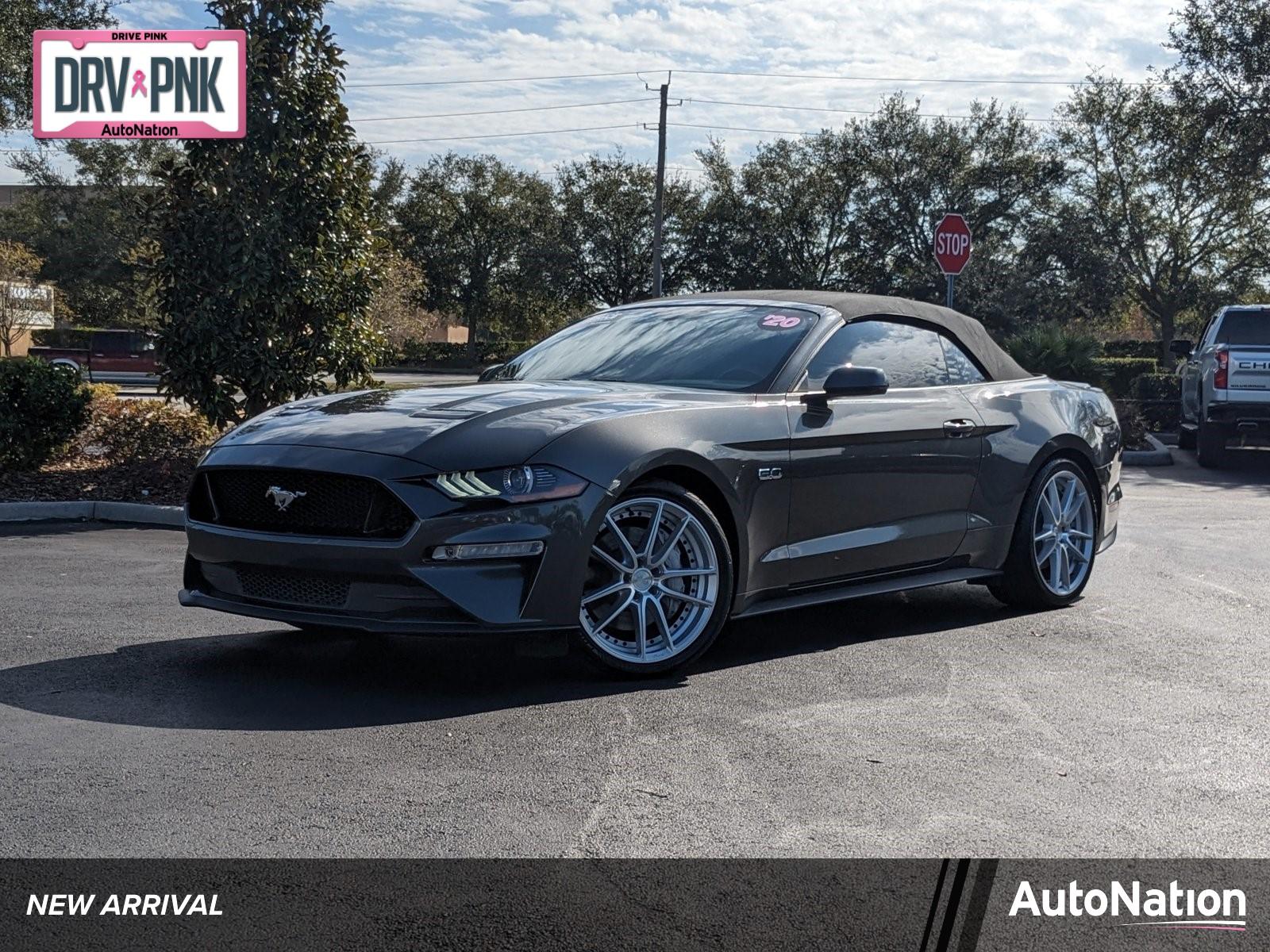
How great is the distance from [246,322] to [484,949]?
10.3 meters

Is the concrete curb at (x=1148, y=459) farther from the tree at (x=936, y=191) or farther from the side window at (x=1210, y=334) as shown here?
the tree at (x=936, y=191)

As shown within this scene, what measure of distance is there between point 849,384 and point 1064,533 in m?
1.93

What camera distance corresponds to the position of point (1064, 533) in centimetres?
747

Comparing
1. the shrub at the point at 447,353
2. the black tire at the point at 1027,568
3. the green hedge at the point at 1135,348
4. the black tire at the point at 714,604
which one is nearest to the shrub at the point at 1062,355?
the black tire at the point at 1027,568

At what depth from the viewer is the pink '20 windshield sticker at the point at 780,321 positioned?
21.5 ft

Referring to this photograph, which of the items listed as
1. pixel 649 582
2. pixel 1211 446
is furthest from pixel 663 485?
pixel 1211 446

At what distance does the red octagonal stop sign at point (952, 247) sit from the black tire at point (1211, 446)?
137 inches

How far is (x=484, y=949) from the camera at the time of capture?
302 centimetres

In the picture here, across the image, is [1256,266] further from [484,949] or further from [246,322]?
[484,949]

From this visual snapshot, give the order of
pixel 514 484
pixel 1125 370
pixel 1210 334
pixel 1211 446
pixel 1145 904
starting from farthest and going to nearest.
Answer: pixel 1125 370, pixel 1210 334, pixel 1211 446, pixel 514 484, pixel 1145 904

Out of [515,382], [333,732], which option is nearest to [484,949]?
[333,732]

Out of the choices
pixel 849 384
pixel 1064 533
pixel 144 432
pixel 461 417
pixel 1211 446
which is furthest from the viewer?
pixel 1211 446

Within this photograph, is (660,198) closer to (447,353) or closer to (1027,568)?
(447,353)

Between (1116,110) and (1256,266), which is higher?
(1116,110)
